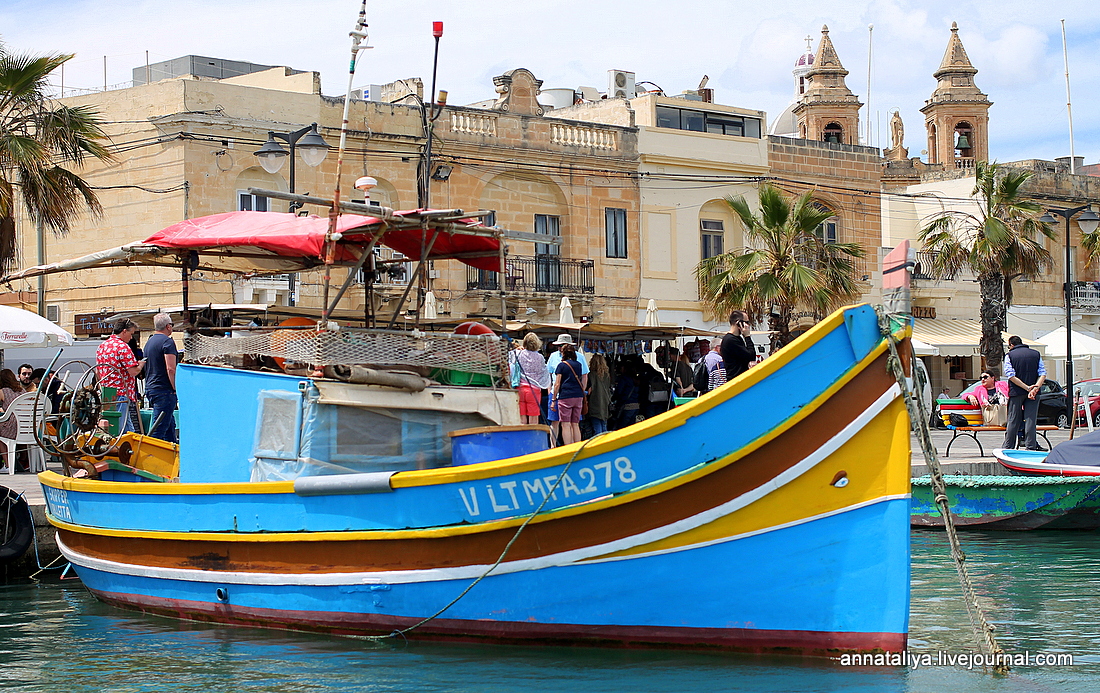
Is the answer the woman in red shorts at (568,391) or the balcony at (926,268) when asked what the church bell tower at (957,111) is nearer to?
the balcony at (926,268)

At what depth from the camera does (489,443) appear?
31.3 ft

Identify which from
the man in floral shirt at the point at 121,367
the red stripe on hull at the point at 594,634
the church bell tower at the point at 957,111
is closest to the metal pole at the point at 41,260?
the man in floral shirt at the point at 121,367

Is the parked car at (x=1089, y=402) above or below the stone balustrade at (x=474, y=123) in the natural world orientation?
below

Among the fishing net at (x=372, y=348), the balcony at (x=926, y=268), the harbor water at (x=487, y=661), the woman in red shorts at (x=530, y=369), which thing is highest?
the balcony at (x=926, y=268)

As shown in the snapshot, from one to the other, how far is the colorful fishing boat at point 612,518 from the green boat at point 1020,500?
24.2ft

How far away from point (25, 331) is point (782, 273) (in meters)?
14.1

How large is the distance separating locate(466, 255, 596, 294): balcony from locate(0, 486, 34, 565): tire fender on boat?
17.1m

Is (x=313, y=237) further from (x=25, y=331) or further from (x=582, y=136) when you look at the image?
(x=582, y=136)

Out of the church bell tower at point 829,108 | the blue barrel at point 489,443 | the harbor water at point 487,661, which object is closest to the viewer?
the harbor water at point 487,661

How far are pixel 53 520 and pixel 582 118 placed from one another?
83.1ft

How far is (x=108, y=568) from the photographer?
1138 centimetres

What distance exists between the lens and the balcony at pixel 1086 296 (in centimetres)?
4523

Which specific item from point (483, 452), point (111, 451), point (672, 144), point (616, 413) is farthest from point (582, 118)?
point (483, 452)

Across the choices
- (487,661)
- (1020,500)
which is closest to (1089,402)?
(1020,500)
